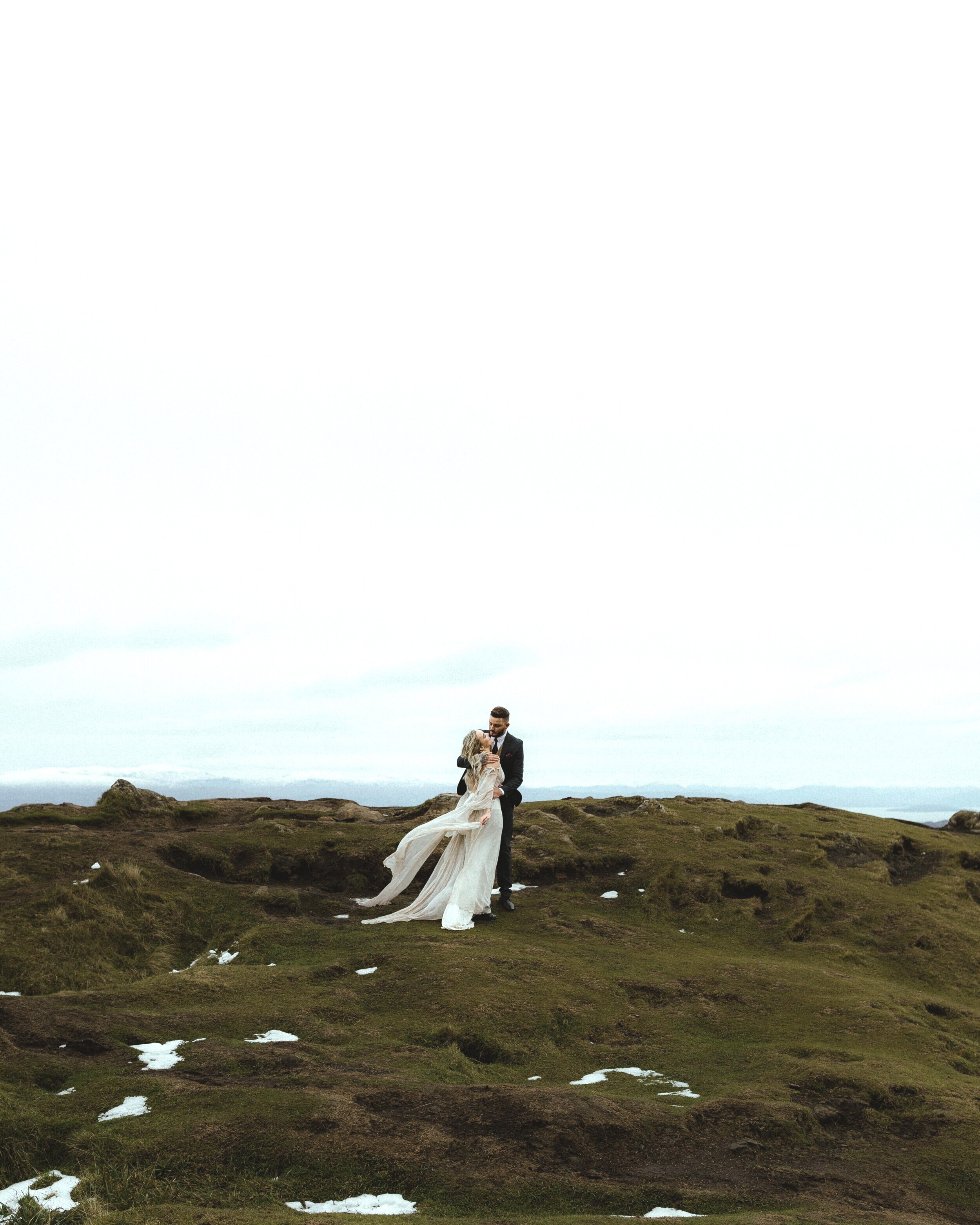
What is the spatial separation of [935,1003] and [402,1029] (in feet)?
38.6

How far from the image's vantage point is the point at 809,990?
19.3 metres

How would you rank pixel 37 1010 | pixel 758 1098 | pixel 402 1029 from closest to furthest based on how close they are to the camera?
pixel 758 1098, pixel 37 1010, pixel 402 1029

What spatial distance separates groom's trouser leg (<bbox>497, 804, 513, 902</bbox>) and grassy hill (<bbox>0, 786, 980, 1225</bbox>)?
67 centimetres

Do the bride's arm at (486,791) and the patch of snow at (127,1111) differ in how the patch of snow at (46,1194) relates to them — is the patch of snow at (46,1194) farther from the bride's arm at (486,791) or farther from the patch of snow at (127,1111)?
the bride's arm at (486,791)

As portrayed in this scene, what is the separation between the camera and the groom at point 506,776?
23.3 meters

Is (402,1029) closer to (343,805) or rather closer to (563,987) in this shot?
(563,987)

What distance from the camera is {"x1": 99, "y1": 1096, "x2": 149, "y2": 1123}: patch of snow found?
11078 mm

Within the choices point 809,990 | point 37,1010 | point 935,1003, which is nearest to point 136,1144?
point 37,1010

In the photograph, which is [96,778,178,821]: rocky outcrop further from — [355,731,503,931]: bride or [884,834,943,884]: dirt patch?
[884,834,943,884]: dirt patch

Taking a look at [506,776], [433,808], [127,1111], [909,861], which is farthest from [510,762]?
[909,861]

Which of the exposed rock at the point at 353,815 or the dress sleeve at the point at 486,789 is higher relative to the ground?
the dress sleeve at the point at 486,789

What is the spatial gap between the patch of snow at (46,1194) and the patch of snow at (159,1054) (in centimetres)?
292

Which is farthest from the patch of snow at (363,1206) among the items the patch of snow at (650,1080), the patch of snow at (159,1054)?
the patch of snow at (650,1080)

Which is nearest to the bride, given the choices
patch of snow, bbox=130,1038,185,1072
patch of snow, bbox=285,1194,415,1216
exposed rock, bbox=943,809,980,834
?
patch of snow, bbox=130,1038,185,1072
